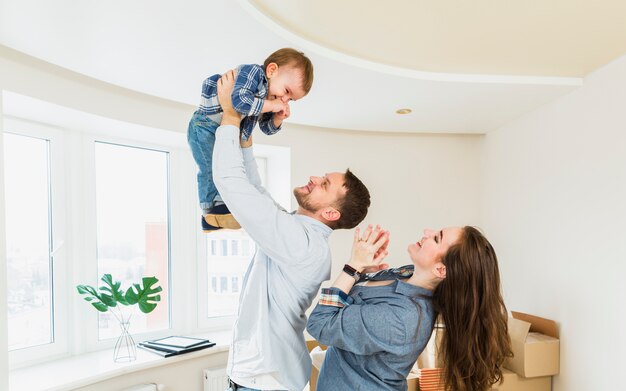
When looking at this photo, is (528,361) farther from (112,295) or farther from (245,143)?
(112,295)

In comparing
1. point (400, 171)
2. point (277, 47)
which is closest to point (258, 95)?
→ point (277, 47)

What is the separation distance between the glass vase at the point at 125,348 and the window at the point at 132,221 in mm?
102

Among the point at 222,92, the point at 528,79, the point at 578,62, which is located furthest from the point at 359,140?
the point at 222,92

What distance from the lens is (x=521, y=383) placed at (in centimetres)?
277

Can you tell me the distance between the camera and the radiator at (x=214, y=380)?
284 cm

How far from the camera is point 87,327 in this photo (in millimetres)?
2787

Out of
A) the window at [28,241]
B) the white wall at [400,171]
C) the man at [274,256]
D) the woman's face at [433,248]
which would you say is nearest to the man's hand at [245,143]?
the man at [274,256]

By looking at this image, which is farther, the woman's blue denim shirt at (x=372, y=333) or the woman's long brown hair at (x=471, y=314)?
the woman's long brown hair at (x=471, y=314)

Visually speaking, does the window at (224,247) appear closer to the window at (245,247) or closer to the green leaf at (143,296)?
the window at (245,247)

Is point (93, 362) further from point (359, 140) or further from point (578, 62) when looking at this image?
point (578, 62)

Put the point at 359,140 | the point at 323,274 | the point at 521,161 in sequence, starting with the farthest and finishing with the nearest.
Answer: the point at 359,140 → the point at 521,161 → the point at 323,274

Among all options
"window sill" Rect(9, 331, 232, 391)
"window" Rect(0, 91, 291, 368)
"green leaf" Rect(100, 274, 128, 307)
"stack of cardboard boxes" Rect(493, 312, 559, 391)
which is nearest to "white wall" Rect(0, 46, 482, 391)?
"window" Rect(0, 91, 291, 368)

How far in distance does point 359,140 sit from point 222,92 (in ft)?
8.15

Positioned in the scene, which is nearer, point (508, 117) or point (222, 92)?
point (222, 92)
